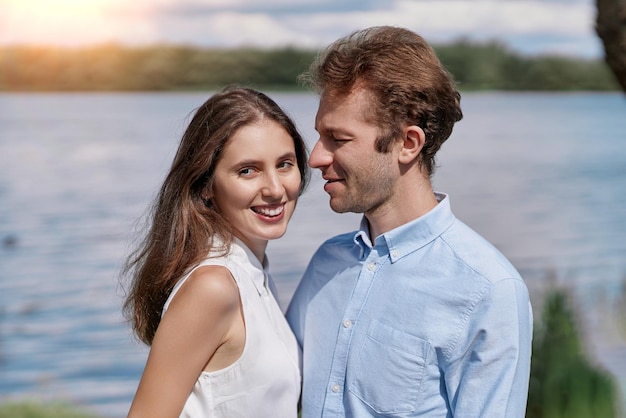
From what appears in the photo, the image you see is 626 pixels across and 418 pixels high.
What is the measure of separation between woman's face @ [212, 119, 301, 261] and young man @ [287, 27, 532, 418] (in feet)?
0.27

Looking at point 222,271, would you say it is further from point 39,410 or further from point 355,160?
point 39,410

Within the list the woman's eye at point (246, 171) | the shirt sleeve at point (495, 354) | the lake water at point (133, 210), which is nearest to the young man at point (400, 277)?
the shirt sleeve at point (495, 354)

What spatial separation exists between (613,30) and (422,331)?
112cm

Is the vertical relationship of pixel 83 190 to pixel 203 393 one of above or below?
below

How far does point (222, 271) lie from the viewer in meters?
1.78

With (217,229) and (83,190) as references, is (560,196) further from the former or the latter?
(217,229)

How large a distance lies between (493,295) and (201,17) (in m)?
3.81

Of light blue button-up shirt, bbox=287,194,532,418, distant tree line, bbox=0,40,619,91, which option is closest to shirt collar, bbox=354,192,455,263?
light blue button-up shirt, bbox=287,194,532,418

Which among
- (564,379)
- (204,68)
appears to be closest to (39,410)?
(204,68)

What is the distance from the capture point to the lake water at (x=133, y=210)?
15.2ft

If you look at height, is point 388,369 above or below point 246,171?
below

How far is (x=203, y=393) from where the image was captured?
5.81ft

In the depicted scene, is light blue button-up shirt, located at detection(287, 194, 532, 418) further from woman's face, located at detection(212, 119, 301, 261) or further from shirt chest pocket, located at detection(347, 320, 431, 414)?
woman's face, located at detection(212, 119, 301, 261)

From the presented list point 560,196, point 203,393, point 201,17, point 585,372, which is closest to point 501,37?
point 560,196
